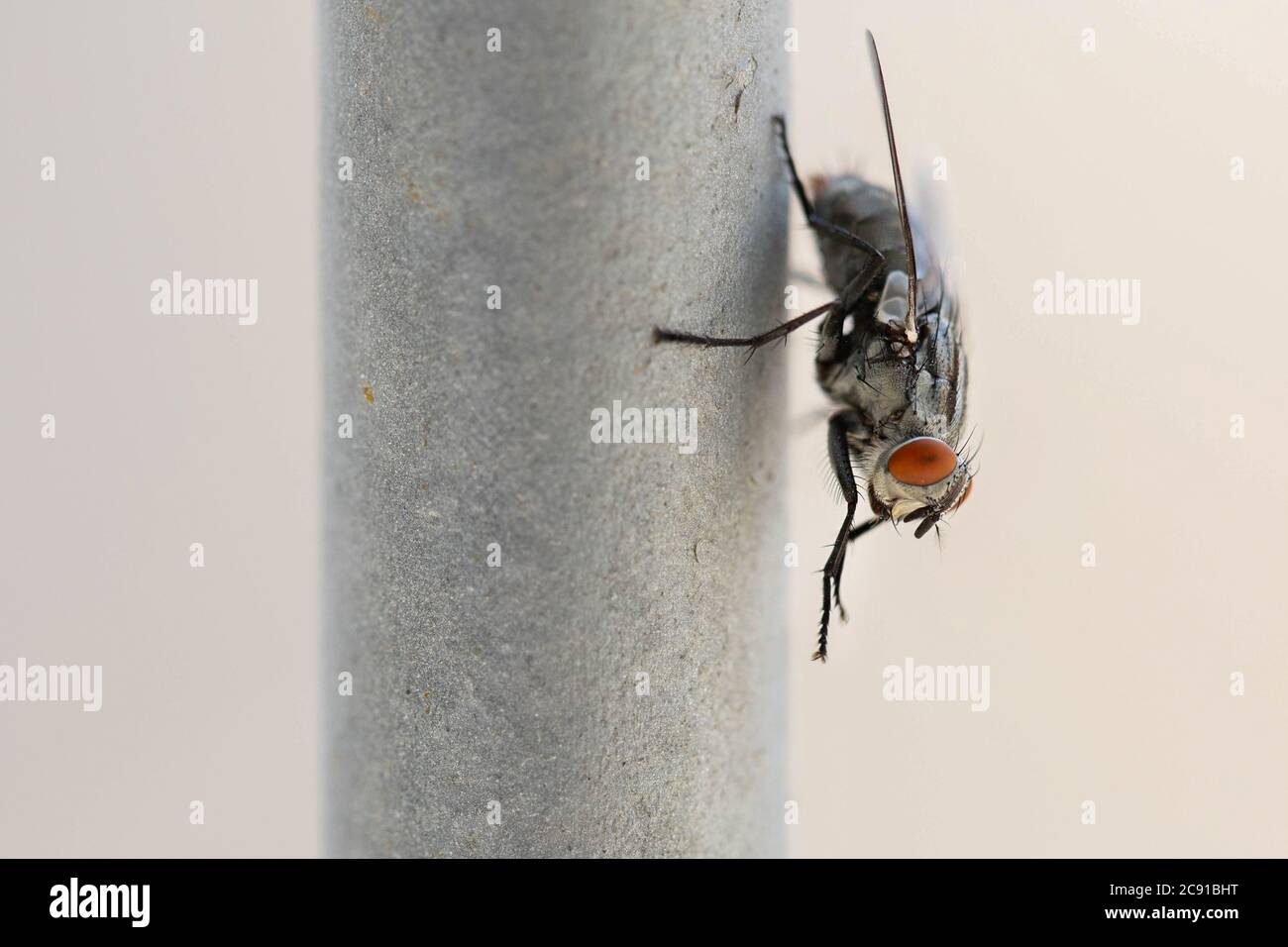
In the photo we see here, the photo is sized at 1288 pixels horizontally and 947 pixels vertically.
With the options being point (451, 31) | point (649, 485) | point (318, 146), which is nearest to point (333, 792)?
point (649, 485)

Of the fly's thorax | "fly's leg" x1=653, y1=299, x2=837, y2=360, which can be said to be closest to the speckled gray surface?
"fly's leg" x1=653, y1=299, x2=837, y2=360

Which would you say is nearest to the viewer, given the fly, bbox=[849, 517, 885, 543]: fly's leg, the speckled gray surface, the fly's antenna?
the speckled gray surface

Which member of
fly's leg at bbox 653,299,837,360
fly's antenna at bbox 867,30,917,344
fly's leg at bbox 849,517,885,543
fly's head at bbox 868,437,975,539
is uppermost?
fly's antenna at bbox 867,30,917,344

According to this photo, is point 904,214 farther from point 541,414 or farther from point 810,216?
point 541,414

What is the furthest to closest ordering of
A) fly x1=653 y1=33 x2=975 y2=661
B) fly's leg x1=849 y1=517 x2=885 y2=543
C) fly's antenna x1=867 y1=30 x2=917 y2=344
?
1. fly's leg x1=849 y1=517 x2=885 y2=543
2. fly x1=653 y1=33 x2=975 y2=661
3. fly's antenna x1=867 y1=30 x2=917 y2=344

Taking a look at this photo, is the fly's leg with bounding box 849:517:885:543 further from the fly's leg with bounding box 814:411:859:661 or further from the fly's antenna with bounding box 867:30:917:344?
the fly's antenna with bounding box 867:30:917:344

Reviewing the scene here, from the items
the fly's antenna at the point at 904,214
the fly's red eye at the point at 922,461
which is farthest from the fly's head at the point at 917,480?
the fly's antenna at the point at 904,214

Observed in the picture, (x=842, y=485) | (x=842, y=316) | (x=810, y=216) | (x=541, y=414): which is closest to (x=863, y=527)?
(x=842, y=485)
